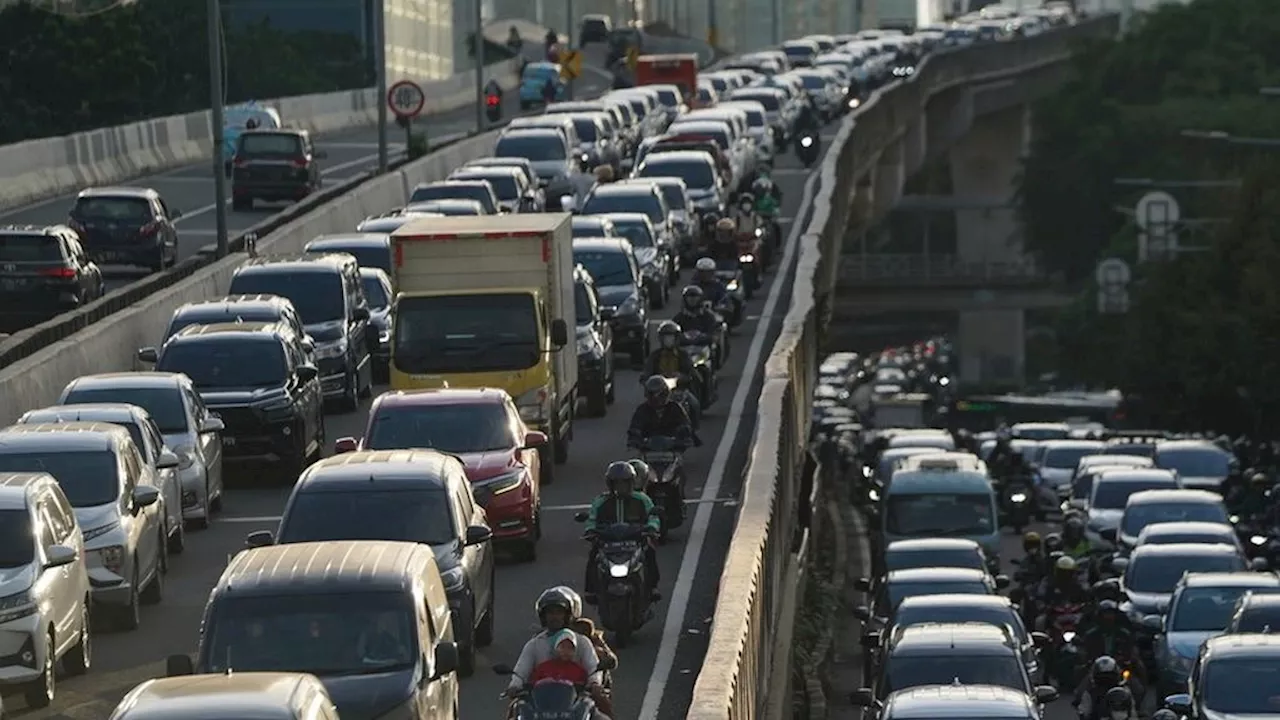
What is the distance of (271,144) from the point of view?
62469 millimetres

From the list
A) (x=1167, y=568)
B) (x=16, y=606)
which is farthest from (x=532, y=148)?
(x=16, y=606)

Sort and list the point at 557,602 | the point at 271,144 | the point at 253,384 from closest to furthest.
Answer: the point at 557,602 → the point at 253,384 → the point at 271,144

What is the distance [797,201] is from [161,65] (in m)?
29.1

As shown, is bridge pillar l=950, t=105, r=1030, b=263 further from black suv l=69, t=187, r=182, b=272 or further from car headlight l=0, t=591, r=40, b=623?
car headlight l=0, t=591, r=40, b=623

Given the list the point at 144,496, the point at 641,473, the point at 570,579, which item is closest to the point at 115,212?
the point at 570,579

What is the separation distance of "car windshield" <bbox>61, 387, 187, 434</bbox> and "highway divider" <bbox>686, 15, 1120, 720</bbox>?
15.5 ft

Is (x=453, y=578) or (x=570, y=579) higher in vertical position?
(x=453, y=578)

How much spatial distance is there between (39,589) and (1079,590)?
21.5 metres

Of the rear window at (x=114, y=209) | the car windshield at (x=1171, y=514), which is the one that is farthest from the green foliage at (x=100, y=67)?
the car windshield at (x=1171, y=514)

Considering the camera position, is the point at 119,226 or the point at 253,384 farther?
the point at 119,226

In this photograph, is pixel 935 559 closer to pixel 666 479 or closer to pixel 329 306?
pixel 329 306

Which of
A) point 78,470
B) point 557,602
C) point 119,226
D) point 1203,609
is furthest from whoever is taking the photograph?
point 119,226

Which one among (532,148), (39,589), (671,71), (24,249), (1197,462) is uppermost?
(39,589)

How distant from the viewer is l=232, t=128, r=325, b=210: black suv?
2435 inches
